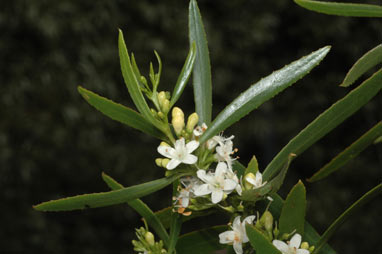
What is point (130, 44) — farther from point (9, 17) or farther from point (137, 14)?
point (9, 17)

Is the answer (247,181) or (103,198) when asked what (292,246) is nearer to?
(247,181)

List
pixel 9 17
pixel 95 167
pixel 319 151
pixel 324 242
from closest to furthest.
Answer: pixel 324 242 → pixel 9 17 → pixel 95 167 → pixel 319 151

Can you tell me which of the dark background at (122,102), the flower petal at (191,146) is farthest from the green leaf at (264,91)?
the dark background at (122,102)

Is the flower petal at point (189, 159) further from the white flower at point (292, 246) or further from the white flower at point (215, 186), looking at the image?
the white flower at point (292, 246)

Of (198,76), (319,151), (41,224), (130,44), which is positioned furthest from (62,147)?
(198,76)

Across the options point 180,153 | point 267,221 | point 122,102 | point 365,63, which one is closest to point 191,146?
point 180,153

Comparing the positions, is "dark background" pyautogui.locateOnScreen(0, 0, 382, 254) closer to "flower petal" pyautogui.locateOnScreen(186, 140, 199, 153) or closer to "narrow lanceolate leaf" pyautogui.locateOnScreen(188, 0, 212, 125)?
"narrow lanceolate leaf" pyautogui.locateOnScreen(188, 0, 212, 125)
